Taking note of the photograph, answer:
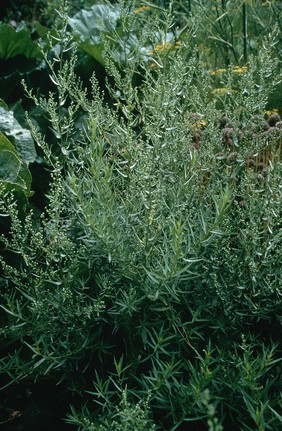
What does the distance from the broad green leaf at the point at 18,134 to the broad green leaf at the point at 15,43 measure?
1042 mm

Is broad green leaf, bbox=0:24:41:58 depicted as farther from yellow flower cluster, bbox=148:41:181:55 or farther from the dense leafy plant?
the dense leafy plant

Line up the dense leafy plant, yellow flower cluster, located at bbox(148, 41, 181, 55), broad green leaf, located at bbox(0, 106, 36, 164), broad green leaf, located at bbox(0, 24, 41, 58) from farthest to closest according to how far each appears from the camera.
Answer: broad green leaf, located at bbox(0, 24, 41, 58) < broad green leaf, located at bbox(0, 106, 36, 164) < yellow flower cluster, located at bbox(148, 41, 181, 55) < the dense leafy plant

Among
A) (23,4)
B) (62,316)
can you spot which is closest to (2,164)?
(62,316)

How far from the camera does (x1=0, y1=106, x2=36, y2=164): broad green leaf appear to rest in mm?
4105

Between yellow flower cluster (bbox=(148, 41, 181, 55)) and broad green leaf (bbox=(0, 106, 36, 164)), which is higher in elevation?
yellow flower cluster (bbox=(148, 41, 181, 55))

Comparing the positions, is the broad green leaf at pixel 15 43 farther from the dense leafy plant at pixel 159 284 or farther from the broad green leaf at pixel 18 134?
the dense leafy plant at pixel 159 284

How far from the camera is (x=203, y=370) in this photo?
8.09ft

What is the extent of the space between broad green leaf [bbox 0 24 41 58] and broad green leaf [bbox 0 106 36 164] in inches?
41.0

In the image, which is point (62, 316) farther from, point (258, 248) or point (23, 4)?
point (23, 4)

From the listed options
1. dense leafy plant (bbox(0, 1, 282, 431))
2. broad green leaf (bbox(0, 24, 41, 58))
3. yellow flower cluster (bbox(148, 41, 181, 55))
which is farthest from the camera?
broad green leaf (bbox(0, 24, 41, 58))

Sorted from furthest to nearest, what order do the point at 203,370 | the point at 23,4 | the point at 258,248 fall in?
the point at 23,4 < the point at 258,248 < the point at 203,370

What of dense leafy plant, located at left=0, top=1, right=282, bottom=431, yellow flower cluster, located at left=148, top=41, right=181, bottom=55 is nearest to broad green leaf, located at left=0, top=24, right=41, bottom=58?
yellow flower cluster, located at left=148, top=41, right=181, bottom=55

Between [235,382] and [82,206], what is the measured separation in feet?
2.90

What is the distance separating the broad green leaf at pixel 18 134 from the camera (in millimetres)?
4105
